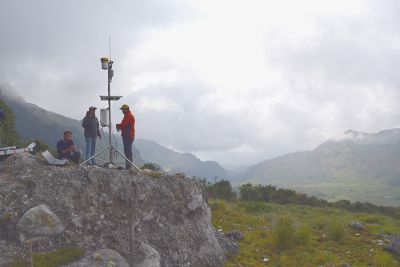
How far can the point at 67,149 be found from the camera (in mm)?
17484

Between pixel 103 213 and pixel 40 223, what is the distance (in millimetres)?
2150

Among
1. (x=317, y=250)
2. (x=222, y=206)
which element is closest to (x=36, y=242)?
(x=317, y=250)

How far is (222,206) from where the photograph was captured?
31594 millimetres

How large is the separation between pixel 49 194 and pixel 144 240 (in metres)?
3.48

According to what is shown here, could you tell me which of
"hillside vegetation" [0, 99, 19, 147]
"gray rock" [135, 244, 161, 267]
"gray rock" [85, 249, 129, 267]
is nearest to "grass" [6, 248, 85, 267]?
"gray rock" [85, 249, 129, 267]

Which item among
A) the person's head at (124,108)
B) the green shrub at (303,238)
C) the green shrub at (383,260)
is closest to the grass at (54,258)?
the person's head at (124,108)

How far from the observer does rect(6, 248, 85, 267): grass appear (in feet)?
40.3

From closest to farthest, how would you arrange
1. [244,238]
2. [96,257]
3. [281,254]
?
[96,257] < [281,254] < [244,238]

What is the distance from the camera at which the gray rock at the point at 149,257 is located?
556 inches

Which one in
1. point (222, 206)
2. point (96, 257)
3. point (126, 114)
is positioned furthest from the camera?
point (222, 206)

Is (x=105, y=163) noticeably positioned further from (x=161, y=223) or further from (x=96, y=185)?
(x=161, y=223)

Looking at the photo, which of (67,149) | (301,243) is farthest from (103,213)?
(301,243)

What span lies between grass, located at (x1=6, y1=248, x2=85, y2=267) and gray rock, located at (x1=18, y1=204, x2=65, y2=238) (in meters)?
0.71

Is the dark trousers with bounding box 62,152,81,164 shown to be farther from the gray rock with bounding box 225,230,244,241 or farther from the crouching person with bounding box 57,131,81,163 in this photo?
the gray rock with bounding box 225,230,244,241
